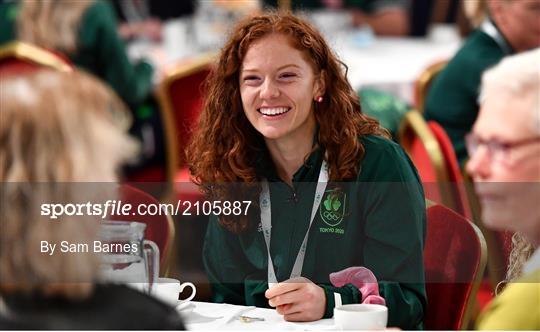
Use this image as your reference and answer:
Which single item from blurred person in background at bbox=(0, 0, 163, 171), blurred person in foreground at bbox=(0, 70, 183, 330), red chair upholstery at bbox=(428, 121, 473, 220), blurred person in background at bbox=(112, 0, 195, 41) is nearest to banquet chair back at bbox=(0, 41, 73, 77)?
blurred person in background at bbox=(0, 0, 163, 171)

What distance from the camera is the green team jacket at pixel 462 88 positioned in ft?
15.3

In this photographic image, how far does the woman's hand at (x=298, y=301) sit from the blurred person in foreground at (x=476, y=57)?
81.5 inches

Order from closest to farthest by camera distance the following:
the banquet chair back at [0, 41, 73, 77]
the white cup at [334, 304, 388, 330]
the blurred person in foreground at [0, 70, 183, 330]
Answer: the blurred person in foreground at [0, 70, 183, 330] < the white cup at [334, 304, 388, 330] < the banquet chair back at [0, 41, 73, 77]

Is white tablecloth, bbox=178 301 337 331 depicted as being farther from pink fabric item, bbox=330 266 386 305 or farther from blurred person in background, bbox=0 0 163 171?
blurred person in background, bbox=0 0 163 171

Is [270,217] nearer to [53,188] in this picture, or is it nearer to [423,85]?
[53,188]

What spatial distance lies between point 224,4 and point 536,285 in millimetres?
5603

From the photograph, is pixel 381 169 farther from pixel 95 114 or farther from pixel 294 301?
pixel 95 114

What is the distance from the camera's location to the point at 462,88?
4.68m

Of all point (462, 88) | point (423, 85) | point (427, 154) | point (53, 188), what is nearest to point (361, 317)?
point (53, 188)

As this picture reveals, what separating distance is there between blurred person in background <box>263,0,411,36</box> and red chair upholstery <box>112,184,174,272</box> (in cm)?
458

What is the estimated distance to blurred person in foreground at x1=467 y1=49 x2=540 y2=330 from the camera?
201 cm

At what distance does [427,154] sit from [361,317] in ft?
4.62

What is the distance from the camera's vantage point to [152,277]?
8.50 ft

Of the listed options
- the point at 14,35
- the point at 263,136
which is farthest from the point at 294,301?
the point at 14,35
